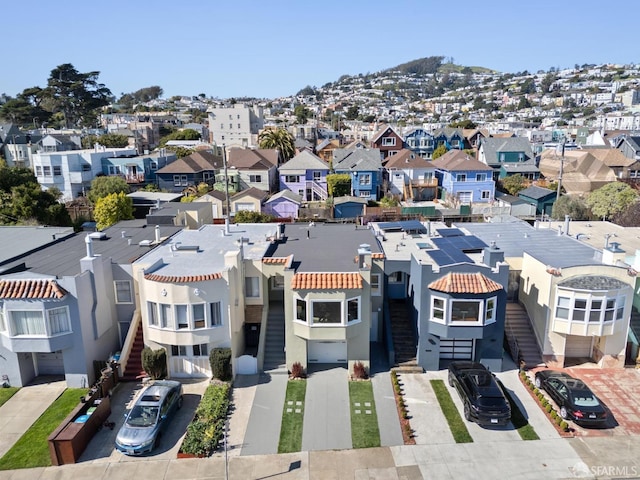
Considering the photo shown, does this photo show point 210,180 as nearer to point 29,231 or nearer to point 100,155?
point 100,155

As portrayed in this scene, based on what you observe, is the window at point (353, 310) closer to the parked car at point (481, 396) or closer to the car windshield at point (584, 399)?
the parked car at point (481, 396)

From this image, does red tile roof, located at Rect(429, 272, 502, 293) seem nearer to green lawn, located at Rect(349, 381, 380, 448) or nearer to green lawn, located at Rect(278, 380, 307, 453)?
green lawn, located at Rect(349, 381, 380, 448)

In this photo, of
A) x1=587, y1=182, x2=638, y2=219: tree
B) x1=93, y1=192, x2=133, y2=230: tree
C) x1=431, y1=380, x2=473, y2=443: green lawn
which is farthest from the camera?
x1=587, y1=182, x2=638, y2=219: tree

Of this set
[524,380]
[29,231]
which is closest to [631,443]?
[524,380]

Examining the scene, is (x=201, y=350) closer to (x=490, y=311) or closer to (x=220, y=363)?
(x=220, y=363)

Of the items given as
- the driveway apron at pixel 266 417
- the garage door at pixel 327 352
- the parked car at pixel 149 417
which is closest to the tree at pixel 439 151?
the garage door at pixel 327 352

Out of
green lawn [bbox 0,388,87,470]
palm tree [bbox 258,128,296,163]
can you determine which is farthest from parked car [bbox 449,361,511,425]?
palm tree [bbox 258,128,296,163]
